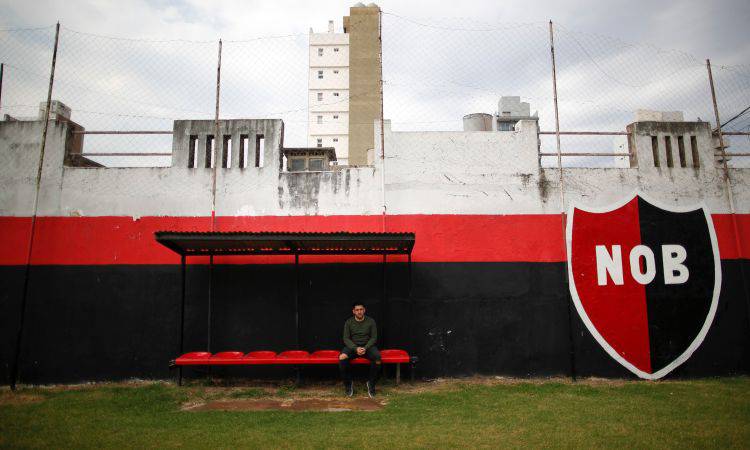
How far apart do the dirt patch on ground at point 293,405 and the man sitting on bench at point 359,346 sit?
359 millimetres

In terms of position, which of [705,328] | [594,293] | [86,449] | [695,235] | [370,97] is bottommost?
[86,449]

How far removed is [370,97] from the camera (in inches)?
1667

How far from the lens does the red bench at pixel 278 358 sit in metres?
7.45

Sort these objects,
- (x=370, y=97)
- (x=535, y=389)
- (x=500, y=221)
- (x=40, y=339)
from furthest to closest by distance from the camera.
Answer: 1. (x=370, y=97)
2. (x=500, y=221)
3. (x=40, y=339)
4. (x=535, y=389)

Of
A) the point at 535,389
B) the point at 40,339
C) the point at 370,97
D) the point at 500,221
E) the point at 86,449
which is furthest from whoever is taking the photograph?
the point at 370,97

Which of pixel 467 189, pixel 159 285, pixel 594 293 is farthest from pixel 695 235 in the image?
pixel 159 285

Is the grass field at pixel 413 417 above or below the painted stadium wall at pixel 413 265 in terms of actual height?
below

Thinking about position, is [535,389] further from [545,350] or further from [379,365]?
[379,365]

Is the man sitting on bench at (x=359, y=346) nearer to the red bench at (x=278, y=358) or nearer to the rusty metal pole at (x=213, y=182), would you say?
the red bench at (x=278, y=358)

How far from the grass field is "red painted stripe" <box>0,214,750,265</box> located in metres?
2.22

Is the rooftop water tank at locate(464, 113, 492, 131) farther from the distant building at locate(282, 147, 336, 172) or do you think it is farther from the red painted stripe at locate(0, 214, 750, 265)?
the distant building at locate(282, 147, 336, 172)

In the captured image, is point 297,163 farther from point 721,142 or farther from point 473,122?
point 721,142

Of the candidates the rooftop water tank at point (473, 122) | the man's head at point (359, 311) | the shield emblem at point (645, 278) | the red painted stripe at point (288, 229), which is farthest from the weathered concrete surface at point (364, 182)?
the man's head at point (359, 311)

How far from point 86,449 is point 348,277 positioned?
15.3 feet
